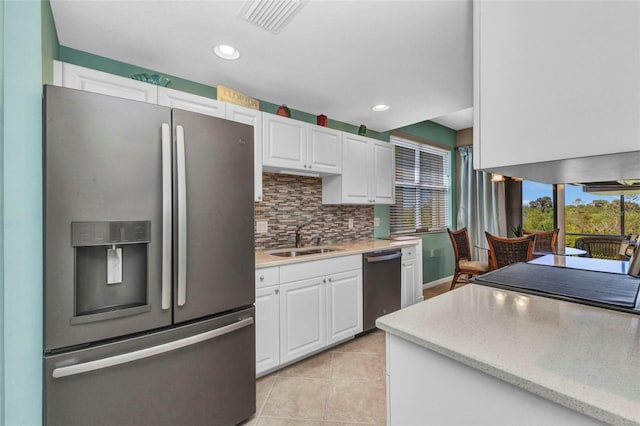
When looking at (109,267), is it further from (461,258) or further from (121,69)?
(461,258)

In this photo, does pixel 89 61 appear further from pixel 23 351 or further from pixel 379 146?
pixel 379 146

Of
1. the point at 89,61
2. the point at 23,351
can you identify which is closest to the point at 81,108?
the point at 23,351

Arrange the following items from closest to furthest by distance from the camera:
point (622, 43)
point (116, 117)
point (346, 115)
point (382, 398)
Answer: point (622, 43) < point (116, 117) < point (382, 398) < point (346, 115)

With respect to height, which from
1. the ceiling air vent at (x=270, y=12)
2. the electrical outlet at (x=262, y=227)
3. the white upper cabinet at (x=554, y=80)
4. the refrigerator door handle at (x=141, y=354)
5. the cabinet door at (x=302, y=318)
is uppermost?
the ceiling air vent at (x=270, y=12)

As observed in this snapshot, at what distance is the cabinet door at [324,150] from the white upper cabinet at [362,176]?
9cm

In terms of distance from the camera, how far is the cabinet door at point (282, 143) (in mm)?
2359

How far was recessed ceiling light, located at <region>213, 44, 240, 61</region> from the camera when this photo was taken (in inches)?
73.9

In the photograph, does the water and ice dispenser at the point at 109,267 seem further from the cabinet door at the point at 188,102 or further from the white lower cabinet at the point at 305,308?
the cabinet door at the point at 188,102

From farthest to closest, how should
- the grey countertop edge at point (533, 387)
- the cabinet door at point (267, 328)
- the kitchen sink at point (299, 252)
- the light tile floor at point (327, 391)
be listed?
the kitchen sink at point (299, 252) < the cabinet door at point (267, 328) < the light tile floor at point (327, 391) < the grey countertop edge at point (533, 387)

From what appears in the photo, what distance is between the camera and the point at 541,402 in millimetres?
636

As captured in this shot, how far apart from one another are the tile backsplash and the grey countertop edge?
2.06 metres

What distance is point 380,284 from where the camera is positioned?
9.39 feet

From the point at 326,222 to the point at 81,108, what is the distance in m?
2.40

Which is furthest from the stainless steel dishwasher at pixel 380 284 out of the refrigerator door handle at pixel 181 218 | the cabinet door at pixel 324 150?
the refrigerator door handle at pixel 181 218
